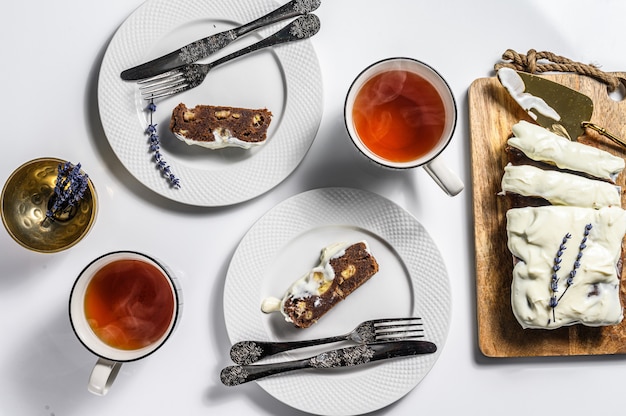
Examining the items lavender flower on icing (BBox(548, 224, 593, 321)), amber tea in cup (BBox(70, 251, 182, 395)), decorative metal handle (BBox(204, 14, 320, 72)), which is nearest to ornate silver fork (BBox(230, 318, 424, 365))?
amber tea in cup (BBox(70, 251, 182, 395))

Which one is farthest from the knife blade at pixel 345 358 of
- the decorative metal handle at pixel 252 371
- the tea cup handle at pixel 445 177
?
the tea cup handle at pixel 445 177

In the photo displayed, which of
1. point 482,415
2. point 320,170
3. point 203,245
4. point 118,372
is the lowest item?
point 482,415

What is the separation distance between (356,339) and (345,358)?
0.05 m

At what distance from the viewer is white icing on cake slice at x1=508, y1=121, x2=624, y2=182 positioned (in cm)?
142

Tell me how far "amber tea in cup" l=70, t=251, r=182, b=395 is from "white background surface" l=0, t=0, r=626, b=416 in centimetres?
13

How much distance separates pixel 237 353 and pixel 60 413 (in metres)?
0.47

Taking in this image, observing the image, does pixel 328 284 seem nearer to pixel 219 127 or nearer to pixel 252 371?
pixel 252 371

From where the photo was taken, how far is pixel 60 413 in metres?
1.52

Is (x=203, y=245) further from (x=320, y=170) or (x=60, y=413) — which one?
(x=60, y=413)

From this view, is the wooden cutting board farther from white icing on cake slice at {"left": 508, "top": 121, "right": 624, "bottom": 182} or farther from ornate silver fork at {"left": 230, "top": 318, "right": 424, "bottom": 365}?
ornate silver fork at {"left": 230, "top": 318, "right": 424, "bottom": 365}

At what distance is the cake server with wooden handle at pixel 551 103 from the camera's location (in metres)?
1.47

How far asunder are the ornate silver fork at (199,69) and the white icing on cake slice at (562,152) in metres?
0.52

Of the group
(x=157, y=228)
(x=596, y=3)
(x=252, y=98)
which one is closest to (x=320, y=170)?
(x=252, y=98)

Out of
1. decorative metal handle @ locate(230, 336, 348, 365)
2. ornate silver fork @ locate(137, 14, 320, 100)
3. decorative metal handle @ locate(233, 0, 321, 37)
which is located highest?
decorative metal handle @ locate(233, 0, 321, 37)
